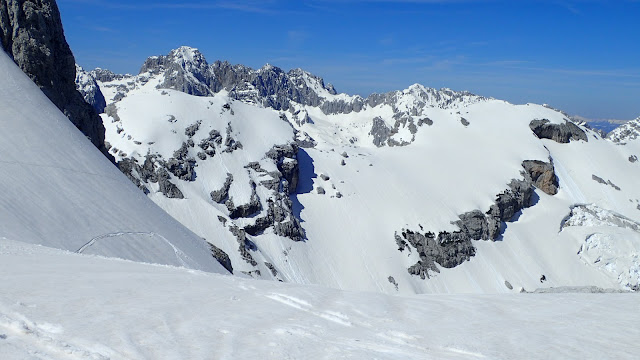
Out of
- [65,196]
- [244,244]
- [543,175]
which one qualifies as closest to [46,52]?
[65,196]

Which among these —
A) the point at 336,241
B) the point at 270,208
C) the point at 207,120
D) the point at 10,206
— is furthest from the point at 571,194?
the point at 10,206

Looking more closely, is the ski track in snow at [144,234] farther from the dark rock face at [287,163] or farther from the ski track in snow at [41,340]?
the dark rock face at [287,163]

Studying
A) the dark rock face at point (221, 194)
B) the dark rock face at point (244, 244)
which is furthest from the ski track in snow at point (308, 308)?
the dark rock face at point (221, 194)

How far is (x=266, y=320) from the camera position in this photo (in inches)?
375

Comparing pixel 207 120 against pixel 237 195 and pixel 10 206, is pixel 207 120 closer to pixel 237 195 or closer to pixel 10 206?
pixel 237 195

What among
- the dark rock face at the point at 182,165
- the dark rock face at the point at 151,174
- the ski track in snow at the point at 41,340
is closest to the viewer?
the ski track in snow at the point at 41,340

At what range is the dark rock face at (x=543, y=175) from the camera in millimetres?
108562

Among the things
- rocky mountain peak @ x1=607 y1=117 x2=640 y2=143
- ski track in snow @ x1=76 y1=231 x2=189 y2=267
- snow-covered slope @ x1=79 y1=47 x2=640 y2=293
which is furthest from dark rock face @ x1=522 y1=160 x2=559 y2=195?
ski track in snow @ x1=76 y1=231 x2=189 y2=267

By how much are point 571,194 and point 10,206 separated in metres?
115

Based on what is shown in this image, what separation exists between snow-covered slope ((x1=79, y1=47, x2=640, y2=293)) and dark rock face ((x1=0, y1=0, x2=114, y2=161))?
29.1 meters

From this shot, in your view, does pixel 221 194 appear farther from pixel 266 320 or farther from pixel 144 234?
pixel 266 320

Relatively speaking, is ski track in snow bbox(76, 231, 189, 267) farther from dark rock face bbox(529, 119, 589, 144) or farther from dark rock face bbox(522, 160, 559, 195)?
dark rock face bbox(529, 119, 589, 144)

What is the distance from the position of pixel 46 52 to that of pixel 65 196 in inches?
866

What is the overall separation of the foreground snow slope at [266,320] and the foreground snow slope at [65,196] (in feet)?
34.6
